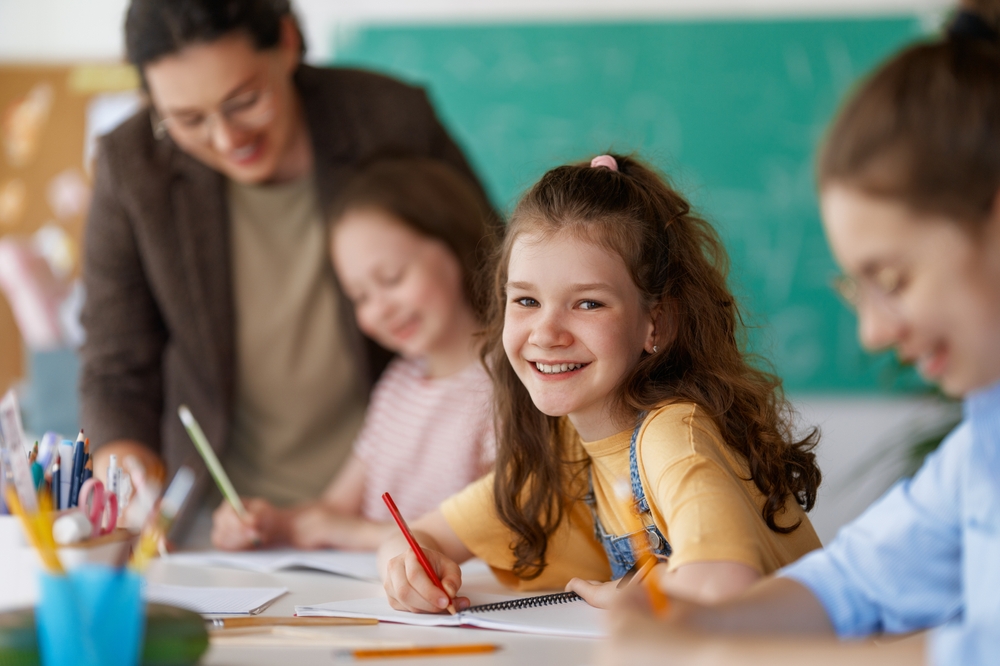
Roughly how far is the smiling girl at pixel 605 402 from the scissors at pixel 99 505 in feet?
0.98

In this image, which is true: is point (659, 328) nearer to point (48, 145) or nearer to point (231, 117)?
point (231, 117)

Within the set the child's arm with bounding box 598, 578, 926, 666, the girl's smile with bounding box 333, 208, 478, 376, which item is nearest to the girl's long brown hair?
the child's arm with bounding box 598, 578, 926, 666

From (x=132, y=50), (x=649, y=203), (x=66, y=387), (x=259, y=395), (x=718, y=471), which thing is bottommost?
(x=66, y=387)

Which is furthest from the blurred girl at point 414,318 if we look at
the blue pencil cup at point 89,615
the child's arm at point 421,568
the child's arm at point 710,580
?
the blue pencil cup at point 89,615

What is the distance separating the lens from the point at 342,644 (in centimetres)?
85

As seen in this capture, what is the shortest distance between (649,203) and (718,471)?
333 mm

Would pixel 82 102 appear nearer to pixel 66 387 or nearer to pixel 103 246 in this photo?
pixel 66 387

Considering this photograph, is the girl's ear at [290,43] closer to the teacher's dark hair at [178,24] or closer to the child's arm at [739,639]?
the teacher's dark hair at [178,24]

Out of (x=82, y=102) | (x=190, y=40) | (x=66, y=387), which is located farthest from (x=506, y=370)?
(x=82, y=102)

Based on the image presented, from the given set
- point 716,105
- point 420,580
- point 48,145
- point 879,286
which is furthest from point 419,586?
point 48,145

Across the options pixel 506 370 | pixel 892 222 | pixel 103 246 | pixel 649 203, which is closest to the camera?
pixel 892 222

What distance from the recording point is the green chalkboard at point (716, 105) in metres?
3.38

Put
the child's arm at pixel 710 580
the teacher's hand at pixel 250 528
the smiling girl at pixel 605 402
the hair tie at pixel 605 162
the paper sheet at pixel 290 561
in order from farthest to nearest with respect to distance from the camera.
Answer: the teacher's hand at pixel 250 528, the paper sheet at pixel 290 561, the hair tie at pixel 605 162, the smiling girl at pixel 605 402, the child's arm at pixel 710 580

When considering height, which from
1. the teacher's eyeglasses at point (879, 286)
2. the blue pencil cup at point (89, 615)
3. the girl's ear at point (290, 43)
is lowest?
the blue pencil cup at point (89, 615)
